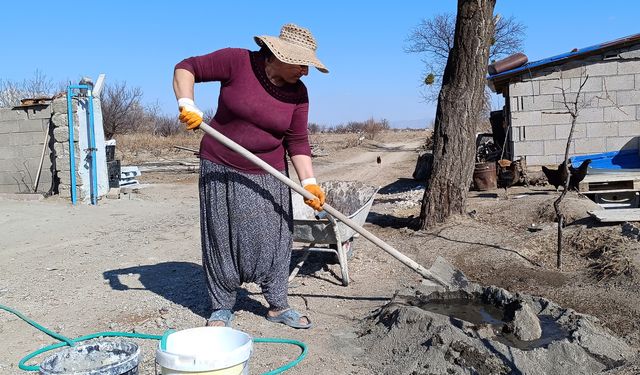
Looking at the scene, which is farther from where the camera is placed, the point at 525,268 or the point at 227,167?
the point at 525,268

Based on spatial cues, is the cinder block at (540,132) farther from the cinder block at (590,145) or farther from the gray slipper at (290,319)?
the gray slipper at (290,319)

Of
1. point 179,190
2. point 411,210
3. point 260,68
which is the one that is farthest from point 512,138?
point 260,68

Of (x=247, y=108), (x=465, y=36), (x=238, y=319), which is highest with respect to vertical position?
(x=465, y=36)

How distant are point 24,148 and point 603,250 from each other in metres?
10.4

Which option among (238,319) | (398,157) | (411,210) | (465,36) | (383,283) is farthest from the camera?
(398,157)

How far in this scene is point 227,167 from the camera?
368 cm

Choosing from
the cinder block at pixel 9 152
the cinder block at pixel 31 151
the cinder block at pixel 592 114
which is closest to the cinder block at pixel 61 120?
the cinder block at pixel 31 151

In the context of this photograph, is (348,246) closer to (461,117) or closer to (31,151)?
(461,117)

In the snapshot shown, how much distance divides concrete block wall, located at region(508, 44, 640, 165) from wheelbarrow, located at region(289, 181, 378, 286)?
20.5 ft

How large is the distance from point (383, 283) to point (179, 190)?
32.3 feet

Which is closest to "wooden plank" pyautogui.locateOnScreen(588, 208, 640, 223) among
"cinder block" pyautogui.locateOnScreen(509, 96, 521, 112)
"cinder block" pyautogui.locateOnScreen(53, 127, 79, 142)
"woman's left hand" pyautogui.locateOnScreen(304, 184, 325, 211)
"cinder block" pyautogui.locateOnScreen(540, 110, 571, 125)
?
"woman's left hand" pyautogui.locateOnScreen(304, 184, 325, 211)

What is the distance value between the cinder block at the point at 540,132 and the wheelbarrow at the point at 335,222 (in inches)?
245

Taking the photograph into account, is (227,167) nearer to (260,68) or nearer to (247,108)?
(247,108)

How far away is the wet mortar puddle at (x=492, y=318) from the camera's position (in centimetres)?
350
